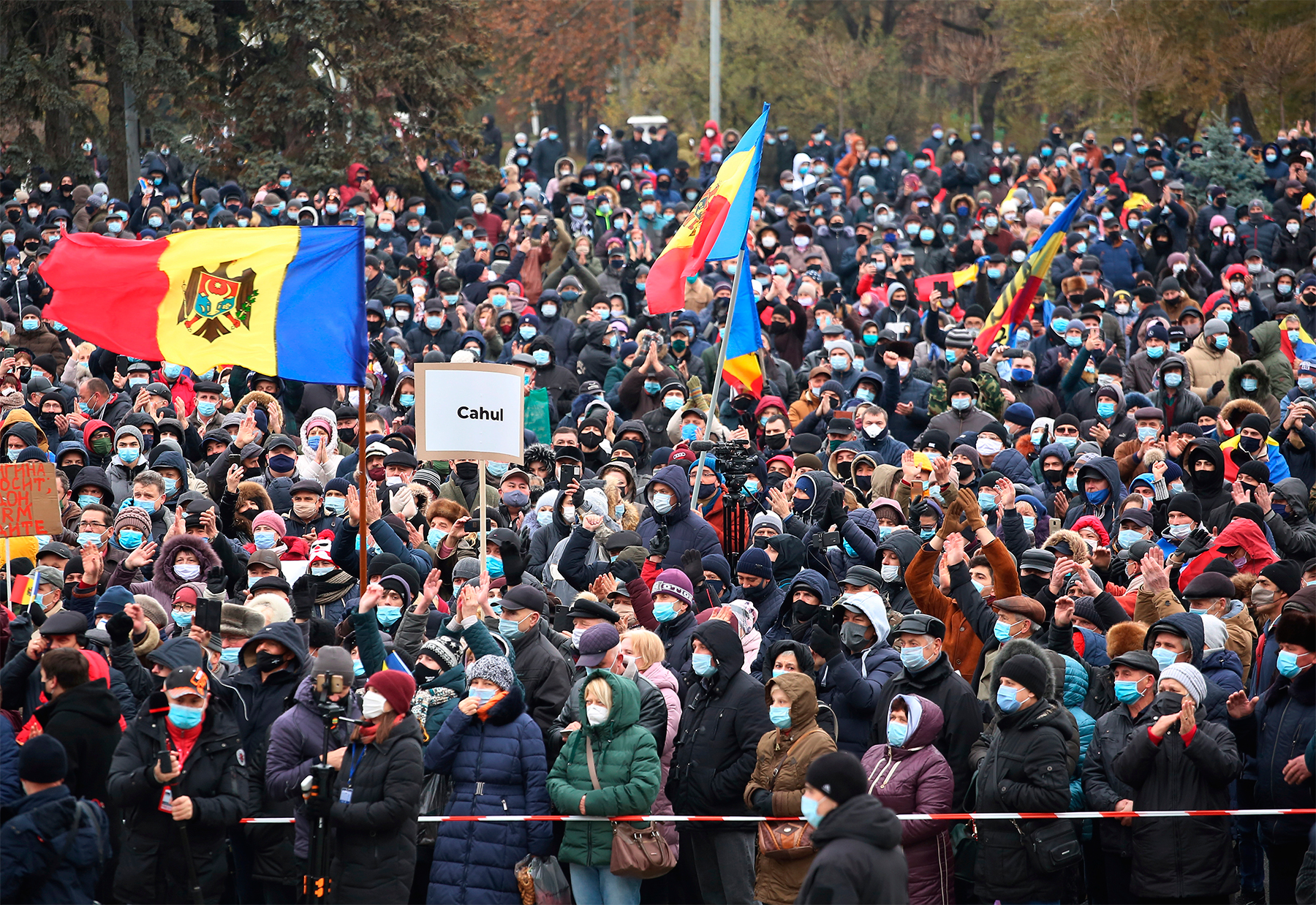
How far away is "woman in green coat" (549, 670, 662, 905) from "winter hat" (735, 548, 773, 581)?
210cm

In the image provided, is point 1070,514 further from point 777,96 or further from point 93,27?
point 777,96

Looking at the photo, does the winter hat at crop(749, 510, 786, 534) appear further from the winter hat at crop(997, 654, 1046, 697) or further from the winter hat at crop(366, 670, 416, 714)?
the winter hat at crop(366, 670, 416, 714)

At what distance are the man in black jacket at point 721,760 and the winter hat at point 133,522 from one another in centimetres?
466

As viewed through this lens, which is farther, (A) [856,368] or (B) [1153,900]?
(A) [856,368]

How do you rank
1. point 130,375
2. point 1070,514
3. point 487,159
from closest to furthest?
point 1070,514 < point 130,375 < point 487,159

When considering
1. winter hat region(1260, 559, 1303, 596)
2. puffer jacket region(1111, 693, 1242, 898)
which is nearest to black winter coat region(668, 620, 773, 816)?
puffer jacket region(1111, 693, 1242, 898)

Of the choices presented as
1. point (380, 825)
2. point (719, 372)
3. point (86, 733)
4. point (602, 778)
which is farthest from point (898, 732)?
point (719, 372)

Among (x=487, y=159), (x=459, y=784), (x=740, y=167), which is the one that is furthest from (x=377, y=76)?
(x=459, y=784)

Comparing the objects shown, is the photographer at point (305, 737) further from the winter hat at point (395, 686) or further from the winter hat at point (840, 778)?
the winter hat at point (840, 778)

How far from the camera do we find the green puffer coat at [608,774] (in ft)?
24.1

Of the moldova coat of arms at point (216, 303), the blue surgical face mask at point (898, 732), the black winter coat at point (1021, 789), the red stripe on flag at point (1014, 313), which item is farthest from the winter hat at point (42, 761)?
the red stripe on flag at point (1014, 313)

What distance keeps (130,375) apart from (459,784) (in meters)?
9.23

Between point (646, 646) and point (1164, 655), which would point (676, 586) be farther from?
Answer: point (1164, 655)

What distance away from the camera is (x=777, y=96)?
128 feet
